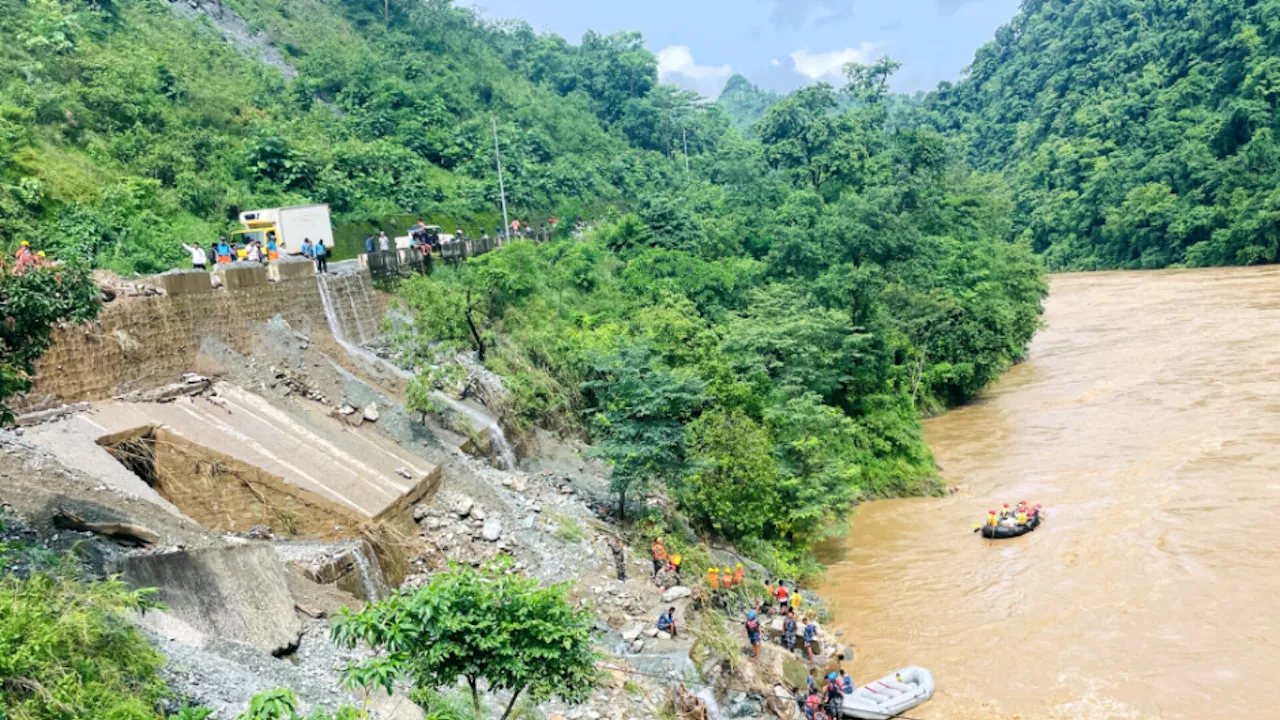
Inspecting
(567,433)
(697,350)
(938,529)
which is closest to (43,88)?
(567,433)

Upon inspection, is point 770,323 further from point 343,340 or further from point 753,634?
point 753,634

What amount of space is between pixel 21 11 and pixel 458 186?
53.1 ft

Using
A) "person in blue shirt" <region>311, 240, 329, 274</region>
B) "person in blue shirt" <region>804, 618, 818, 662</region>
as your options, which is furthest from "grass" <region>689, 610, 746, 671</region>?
"person in blue shirt" <region>311, 240, 329, 274</region>

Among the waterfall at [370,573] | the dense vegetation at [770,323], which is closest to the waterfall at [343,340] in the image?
the dense vegetation at [770,323]

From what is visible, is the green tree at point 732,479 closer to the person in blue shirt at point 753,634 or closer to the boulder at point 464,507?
the person in blue shirt at point 753,634

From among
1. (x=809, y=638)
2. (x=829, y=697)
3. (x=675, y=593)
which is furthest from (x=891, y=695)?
(x=675, y=593)

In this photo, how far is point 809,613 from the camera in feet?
62.4

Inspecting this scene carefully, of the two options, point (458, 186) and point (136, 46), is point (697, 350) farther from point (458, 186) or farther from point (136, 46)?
point (136, 46)

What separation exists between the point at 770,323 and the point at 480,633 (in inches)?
886

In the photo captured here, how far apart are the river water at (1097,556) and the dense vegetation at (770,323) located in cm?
217

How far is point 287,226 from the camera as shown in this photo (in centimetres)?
2384

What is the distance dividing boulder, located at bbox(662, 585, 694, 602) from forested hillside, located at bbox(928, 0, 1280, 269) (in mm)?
59934

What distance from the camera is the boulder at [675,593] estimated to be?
628 inches

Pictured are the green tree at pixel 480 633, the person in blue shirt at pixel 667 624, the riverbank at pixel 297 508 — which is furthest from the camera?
the person in blue shirt at pixel 667 624
